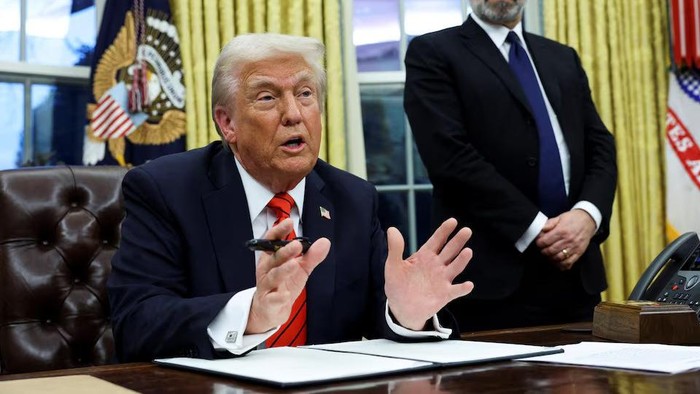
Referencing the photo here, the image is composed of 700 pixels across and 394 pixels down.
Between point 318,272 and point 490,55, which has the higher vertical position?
point 490,55

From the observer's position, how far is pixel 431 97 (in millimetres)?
2969

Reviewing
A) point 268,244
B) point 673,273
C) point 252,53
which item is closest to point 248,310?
point 268,244

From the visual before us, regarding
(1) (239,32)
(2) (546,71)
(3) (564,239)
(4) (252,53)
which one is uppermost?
(1) (239,32)

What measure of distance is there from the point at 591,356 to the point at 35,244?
4.64 feet

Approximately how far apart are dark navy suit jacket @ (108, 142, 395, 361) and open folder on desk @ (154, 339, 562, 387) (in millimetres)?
199

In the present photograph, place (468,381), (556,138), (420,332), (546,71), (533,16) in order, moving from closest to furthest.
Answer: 1. (468,381)
2. (420,332)
3. (556,138)
4. (546,71)
5. (533,16)

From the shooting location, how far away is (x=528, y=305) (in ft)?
9.30

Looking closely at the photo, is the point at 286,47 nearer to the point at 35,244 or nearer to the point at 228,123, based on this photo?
the point at 228,123

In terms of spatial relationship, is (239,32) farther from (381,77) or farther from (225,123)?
(225,123)

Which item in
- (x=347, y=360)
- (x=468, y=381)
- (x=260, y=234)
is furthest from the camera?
(x=260, y=234)

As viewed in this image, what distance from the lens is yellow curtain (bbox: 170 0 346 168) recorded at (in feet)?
12.3

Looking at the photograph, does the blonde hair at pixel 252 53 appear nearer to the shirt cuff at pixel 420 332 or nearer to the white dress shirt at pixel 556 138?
the shirt cuff at pixel 420 332

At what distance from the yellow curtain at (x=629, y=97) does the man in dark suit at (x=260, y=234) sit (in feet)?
8.38

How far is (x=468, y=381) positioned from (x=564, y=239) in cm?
163
